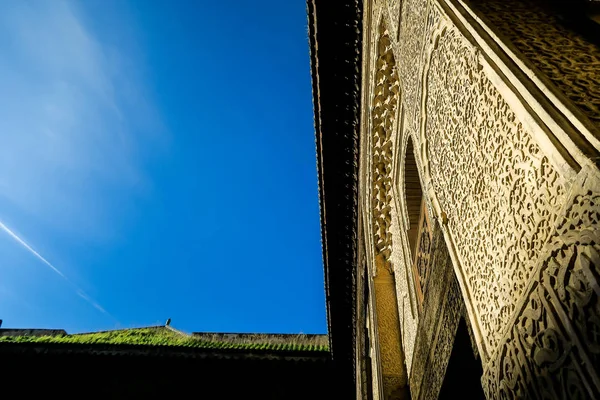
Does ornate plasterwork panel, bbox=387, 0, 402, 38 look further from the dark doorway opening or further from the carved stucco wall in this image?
the dark doorway opening

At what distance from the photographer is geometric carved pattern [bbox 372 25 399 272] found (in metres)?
3.18

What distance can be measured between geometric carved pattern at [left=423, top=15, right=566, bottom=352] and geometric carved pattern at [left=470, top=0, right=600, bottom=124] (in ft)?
0.43

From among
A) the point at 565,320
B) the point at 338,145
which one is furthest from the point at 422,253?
the point at 338,145

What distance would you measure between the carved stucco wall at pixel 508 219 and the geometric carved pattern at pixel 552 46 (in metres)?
0.12

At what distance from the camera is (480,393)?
225 cm

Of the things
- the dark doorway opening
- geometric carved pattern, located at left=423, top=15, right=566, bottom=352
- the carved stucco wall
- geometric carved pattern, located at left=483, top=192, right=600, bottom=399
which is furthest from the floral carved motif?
geometric carved pattern, located at left=483, top=192, right=600, bottom=399

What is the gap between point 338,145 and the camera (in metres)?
4.66

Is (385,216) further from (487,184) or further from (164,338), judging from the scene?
(164,338)

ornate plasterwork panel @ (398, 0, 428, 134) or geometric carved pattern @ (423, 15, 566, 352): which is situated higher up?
ornate plasterwork panel @ (398, 0, 428, 134)

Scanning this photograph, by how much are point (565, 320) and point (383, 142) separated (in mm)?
2933

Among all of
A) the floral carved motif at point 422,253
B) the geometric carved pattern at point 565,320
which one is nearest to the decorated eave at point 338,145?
the floral carved motif at point 422,253

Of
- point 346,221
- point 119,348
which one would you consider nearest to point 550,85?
point 346,221

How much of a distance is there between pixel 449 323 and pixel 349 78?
3011mm

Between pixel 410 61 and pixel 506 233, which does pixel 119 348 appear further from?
pixel 506 233
